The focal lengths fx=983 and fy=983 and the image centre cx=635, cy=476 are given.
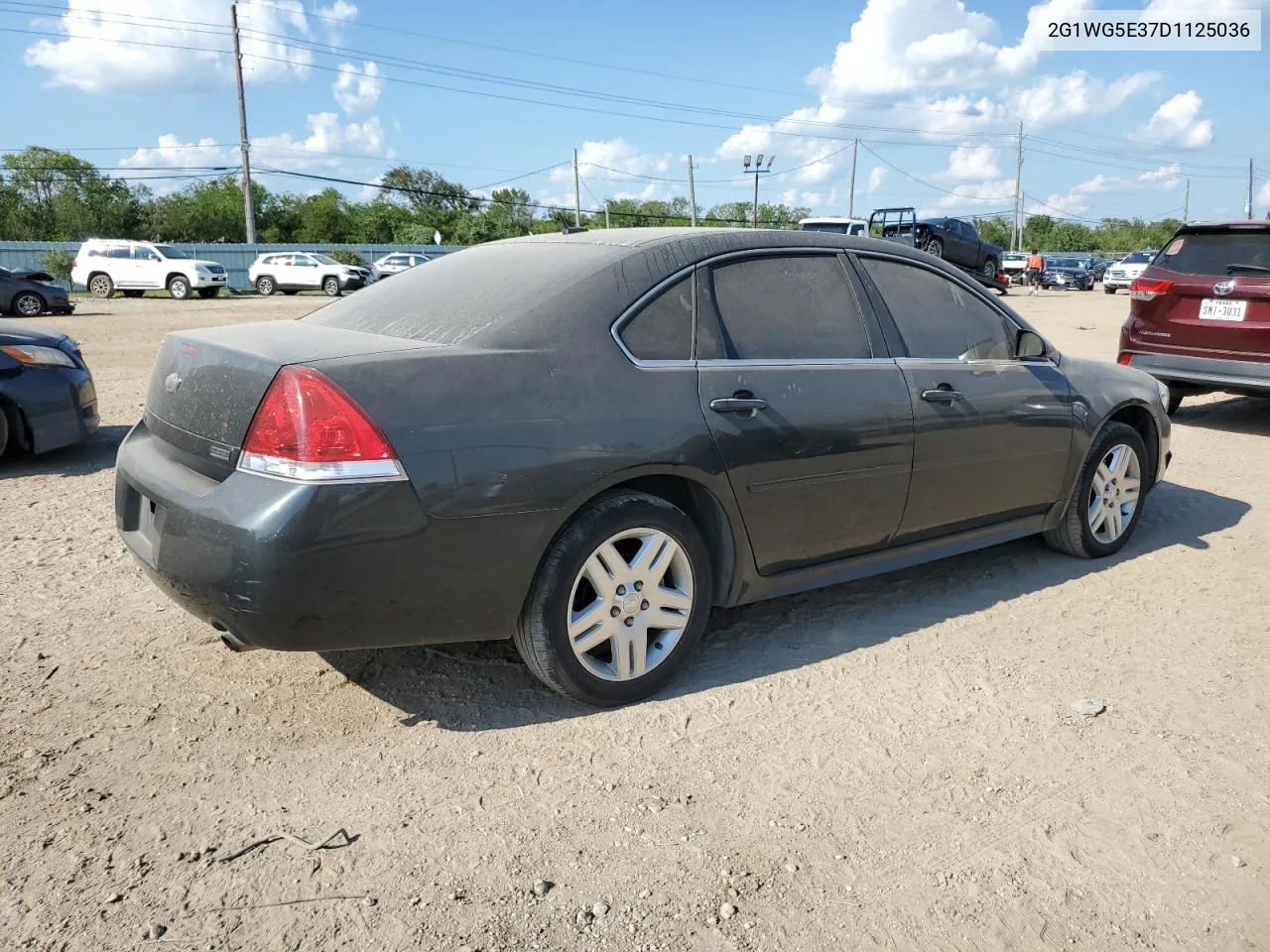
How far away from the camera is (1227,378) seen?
26.1 feet

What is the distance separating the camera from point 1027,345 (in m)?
4.46

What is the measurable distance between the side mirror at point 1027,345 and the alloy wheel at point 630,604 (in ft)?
6.93

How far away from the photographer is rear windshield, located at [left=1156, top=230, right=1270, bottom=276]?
7887 millimetres

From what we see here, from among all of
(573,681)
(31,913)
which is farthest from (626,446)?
(31,913)

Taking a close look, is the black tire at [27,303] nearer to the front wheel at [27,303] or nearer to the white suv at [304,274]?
the front wheel at [27,303]

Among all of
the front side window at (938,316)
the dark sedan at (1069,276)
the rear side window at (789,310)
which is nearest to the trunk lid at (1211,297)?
the front side window at (938,316)

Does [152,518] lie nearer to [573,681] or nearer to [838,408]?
[573,681]

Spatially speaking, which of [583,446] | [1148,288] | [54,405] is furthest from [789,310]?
[1148,288]

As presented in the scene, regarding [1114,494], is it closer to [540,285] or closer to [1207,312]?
[540,285]

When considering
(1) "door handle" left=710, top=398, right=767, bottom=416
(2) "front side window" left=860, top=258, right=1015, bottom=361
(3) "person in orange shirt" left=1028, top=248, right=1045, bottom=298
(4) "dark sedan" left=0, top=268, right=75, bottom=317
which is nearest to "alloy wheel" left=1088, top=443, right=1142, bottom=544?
(2) "front side window" left=860, top=258, right=1015, bottom=361

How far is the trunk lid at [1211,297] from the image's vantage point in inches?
306

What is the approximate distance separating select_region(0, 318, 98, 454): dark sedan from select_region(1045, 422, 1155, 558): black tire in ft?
19.8

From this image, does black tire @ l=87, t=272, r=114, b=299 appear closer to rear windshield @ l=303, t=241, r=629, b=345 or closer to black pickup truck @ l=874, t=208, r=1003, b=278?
black pickup truck @ l=874, t=208, r=1003, b=278

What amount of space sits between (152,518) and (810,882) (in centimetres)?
224
